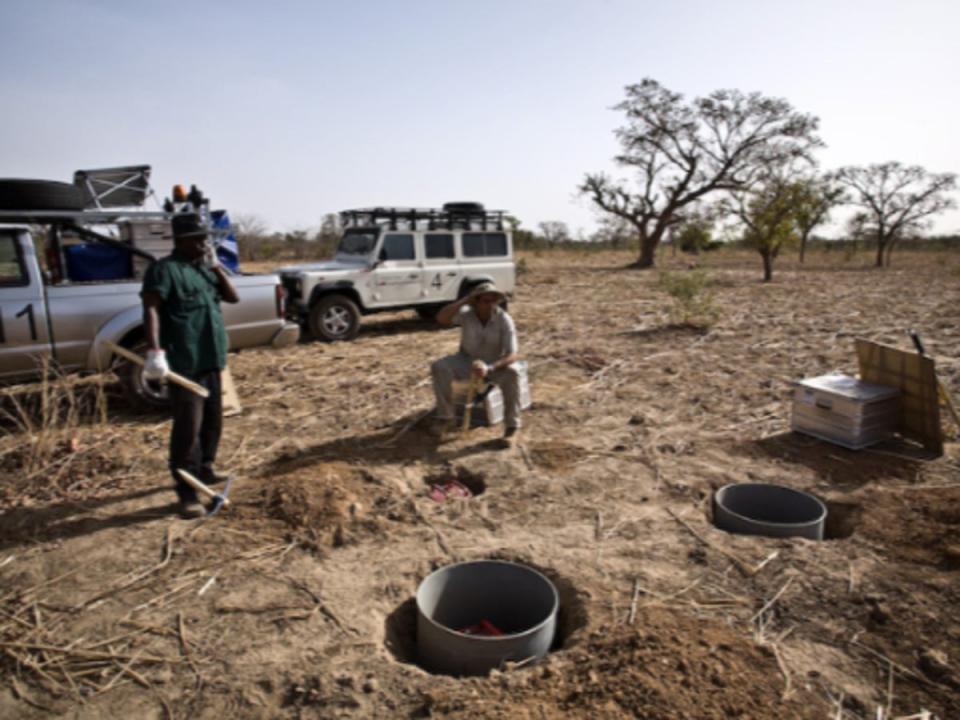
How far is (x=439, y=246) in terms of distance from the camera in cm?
1039

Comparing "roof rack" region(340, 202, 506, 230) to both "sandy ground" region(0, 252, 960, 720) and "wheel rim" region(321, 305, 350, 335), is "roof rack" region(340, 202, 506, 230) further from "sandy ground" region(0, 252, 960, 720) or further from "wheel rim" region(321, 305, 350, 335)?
"sandy ground" region(0, 252, 960, 720)

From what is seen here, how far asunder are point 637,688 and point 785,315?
10.9 m

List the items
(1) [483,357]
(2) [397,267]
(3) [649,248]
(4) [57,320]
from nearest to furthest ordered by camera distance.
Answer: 1. (1) [483,357]
2. (4) [57,320]
3. (2) [397,267]
4. (3) [649,248]

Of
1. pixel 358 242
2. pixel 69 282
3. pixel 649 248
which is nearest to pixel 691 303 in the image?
pixel 358 242

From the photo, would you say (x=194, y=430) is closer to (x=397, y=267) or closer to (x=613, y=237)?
(x=397, y=267)

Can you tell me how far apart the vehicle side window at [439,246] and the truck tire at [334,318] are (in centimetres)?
166

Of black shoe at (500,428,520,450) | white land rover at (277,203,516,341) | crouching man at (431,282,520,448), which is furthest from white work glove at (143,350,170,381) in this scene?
white land rover at (277,203,516,341)

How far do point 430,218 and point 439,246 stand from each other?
508 millimetres

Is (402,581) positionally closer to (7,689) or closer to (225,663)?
(225,663)

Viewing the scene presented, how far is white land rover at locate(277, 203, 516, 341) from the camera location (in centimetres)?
931

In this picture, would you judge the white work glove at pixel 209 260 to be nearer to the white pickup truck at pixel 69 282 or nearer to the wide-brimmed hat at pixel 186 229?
the wide-brimmed hat at pixel 186 229

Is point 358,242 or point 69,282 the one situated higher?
point 358,242

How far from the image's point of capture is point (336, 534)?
3.50m

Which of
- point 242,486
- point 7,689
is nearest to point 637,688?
point 7,689
